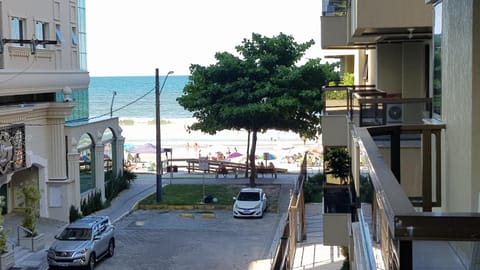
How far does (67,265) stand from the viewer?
21.0 metres

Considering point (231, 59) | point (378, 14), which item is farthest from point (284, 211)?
point (378, 14)

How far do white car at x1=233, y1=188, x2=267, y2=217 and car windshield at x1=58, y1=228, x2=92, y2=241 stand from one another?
10.4 meters

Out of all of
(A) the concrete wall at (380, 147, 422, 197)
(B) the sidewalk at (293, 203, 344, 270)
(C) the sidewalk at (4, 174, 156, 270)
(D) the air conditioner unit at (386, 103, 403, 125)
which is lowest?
(B) the sidewalk at (293, 203, 344, 270)

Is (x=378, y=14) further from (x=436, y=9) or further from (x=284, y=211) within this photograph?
(x=284, y=211)

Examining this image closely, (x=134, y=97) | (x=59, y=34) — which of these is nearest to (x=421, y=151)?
(x=59, y=34)

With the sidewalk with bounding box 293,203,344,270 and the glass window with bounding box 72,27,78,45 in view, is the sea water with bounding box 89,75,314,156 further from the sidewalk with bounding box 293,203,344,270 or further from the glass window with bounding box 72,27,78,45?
the sidewalk with bounding box 293,203,344,270

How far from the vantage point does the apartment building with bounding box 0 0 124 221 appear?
25859 mm

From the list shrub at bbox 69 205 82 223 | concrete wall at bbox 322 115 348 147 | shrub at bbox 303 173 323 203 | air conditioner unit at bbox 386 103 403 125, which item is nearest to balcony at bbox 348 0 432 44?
air conditioner unit at bbox 386 103 403 125

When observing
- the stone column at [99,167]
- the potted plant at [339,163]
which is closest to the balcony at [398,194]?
the potted plant at [339,163]

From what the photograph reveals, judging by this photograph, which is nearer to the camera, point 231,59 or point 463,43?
point 463,43

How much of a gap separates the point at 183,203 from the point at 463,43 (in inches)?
1154

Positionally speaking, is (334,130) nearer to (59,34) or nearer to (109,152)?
(59,34)

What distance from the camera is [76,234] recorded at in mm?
22250

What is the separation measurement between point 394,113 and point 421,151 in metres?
3.58
